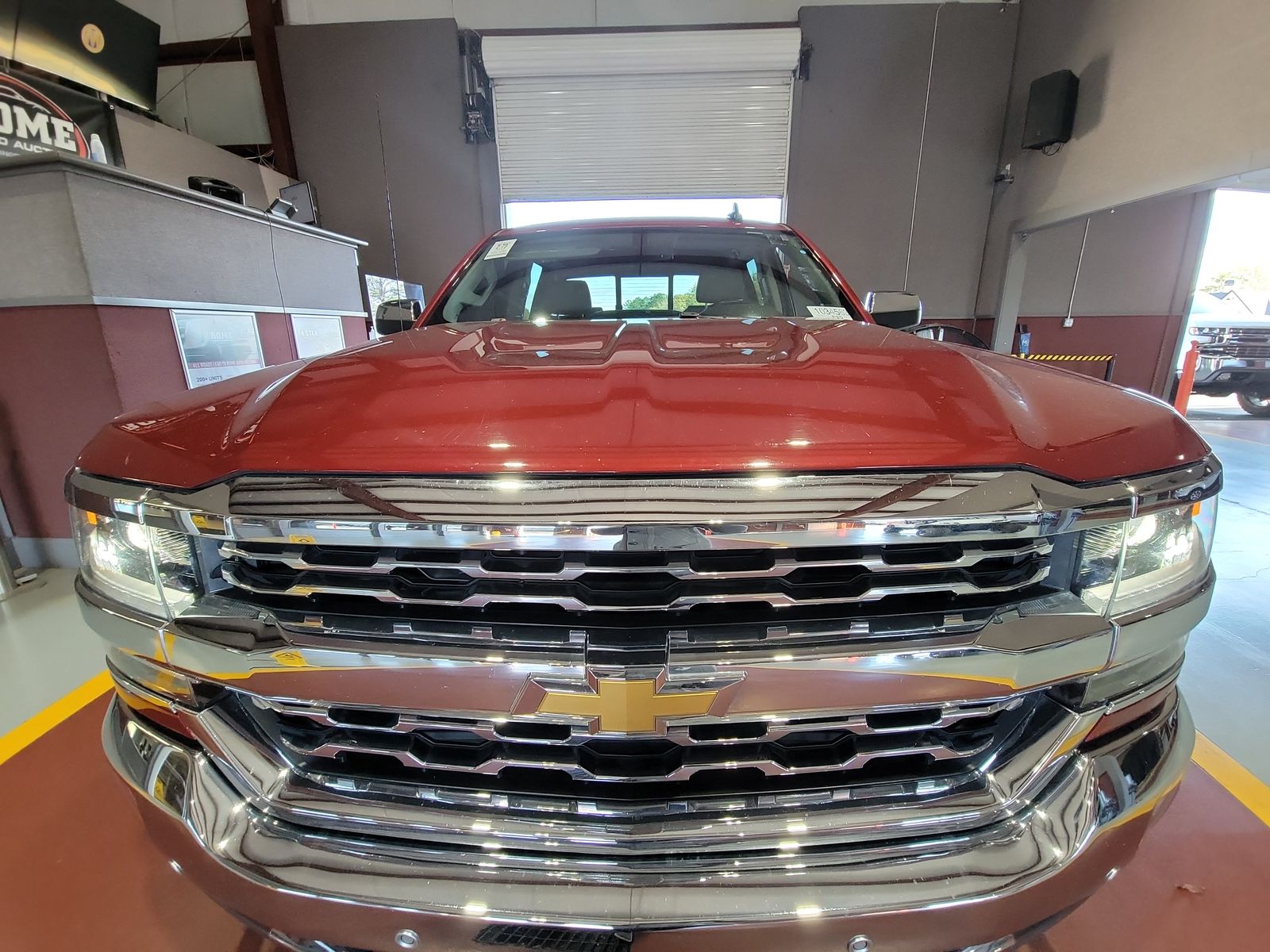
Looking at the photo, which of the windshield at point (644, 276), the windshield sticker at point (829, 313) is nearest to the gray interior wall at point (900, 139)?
the windshield at point (644, 276)

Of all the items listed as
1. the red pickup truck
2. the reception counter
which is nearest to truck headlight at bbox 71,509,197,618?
the red pickup truck

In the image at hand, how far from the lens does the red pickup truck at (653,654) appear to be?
2.24ft

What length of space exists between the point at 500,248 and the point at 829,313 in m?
1.18

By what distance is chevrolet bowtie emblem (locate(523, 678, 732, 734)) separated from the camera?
684mm

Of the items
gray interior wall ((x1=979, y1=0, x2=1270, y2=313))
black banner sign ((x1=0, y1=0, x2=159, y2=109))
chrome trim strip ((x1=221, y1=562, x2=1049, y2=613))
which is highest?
black banner sign ((x1=0, y1=0, x2=159, y2=109))

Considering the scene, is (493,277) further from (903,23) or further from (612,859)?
(903,23)

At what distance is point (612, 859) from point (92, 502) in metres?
0.85

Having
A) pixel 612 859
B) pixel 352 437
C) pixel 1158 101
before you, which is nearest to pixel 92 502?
A: pixel 352 437

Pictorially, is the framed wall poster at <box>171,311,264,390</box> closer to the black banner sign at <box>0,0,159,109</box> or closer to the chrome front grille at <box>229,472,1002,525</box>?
the chrome front grille at <box>229,472,1002,525</box>

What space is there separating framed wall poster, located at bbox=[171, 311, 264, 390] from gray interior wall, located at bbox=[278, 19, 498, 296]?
300 centimetres

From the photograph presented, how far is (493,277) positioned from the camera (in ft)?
6.48

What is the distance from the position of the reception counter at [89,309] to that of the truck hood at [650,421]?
2338 mm

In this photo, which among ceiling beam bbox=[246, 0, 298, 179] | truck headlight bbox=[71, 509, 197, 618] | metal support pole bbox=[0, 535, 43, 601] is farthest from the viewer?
ceiling beam bbox=[246, 0, 298, 179]

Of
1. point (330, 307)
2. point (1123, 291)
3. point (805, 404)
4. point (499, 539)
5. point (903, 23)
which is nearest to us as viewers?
point (499, 539)
